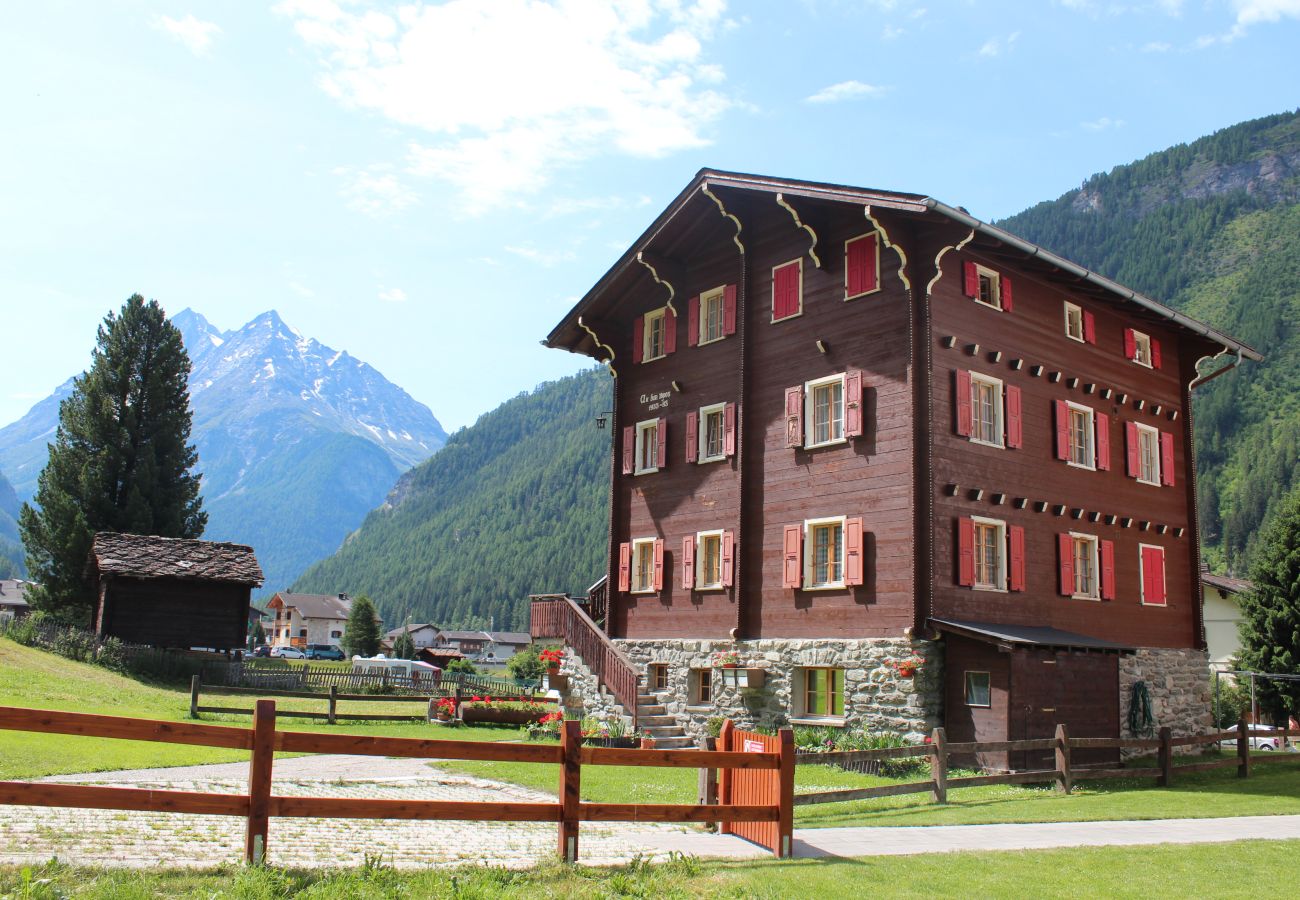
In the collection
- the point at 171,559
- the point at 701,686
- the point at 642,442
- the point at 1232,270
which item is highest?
the point at 1232,270

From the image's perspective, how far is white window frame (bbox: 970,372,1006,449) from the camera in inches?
929

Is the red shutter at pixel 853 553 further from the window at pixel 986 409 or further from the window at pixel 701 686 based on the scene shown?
the window at pixel 701 686

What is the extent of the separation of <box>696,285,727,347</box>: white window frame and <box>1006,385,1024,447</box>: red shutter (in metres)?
7.06

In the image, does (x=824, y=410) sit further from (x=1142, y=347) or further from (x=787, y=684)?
(x=1142, y=347)

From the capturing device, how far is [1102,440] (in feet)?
89.2

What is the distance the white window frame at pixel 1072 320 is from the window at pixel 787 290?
6656 mm

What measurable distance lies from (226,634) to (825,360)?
90.9 feet

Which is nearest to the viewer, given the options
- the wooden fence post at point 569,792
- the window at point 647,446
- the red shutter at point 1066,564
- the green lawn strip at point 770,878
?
the green lawn strip at point 770,878

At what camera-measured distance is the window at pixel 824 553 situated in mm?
23719

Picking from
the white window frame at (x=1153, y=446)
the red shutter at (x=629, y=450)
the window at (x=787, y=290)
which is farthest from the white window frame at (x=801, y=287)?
the white window frame at (x=1153, y=446)

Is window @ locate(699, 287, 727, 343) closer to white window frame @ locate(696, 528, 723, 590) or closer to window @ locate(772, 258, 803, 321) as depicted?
window @ locate(772, 258, 803, 321)

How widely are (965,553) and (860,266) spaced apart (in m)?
6.53

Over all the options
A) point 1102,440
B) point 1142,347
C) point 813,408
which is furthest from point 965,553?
point 1142,347

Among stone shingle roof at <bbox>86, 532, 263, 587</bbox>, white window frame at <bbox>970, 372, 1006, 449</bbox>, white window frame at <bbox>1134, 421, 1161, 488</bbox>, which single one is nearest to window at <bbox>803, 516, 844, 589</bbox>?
white window frame at <bbox>970, 372, 1006, 449</bbox>
